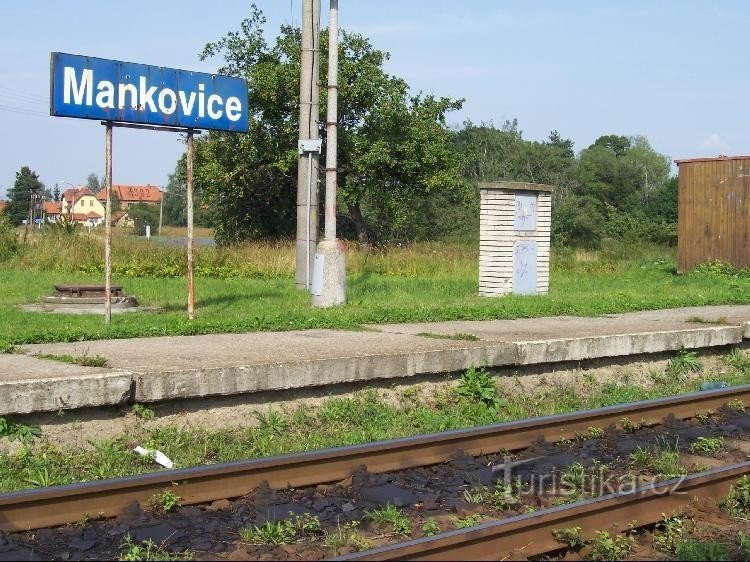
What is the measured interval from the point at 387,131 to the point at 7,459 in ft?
101

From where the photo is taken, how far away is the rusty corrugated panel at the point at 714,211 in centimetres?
2389

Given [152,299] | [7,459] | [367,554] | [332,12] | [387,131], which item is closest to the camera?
[367,554]

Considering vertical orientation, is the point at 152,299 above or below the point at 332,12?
below

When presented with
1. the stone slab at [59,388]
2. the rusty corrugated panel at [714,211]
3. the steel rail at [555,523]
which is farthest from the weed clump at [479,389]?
the rusty corrugated panel at [714,211]

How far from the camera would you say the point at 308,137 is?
58.6 feet

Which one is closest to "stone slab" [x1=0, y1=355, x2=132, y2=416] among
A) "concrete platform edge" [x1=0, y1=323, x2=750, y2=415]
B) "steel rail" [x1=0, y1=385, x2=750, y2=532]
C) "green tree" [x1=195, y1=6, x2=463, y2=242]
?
"concrete platform edge" [x1=0, y1=323, x2=750, y2=415]

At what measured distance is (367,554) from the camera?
14.9 feet

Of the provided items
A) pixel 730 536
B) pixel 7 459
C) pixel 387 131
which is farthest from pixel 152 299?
pixel 387 131

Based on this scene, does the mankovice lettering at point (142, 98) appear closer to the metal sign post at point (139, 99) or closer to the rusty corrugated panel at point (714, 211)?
the metal sign post at point (139, 99)

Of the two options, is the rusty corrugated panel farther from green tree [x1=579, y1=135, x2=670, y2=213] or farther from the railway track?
green tree [x1=579, y1=135, x2=670, y2=213]

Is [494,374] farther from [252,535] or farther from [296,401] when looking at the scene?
[252,535]

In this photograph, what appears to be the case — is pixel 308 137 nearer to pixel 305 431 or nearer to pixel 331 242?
pixel 331 242

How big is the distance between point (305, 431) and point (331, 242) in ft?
21.8

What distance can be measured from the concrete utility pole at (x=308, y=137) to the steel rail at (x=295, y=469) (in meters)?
10.3
